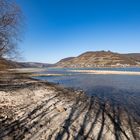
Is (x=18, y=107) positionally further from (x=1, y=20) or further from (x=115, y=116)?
(x=1, y=20)

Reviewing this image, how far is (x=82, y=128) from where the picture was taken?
868 cm

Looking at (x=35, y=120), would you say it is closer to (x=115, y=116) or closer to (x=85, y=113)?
(x=85, y=113)

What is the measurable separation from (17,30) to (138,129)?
18.2m

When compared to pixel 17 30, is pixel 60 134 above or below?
below

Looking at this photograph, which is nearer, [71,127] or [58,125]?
[71,127]

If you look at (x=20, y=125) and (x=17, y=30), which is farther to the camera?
(x=17, y=30)

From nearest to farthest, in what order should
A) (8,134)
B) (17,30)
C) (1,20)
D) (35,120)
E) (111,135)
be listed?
(8,134)
(111,135)
(35,120)
(1,20)
(17,30)

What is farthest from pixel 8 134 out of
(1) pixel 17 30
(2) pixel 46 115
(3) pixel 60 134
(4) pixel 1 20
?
(1) pixel 17 30

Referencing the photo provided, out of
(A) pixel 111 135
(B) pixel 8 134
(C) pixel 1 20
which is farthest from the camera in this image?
(C) pixel 1 20

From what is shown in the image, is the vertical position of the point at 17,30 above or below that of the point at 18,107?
above

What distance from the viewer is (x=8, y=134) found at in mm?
7504

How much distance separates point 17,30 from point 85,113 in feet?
50.0

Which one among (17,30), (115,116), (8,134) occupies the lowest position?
(115,116)

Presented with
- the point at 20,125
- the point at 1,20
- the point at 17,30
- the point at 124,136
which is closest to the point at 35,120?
the point at 20,125
